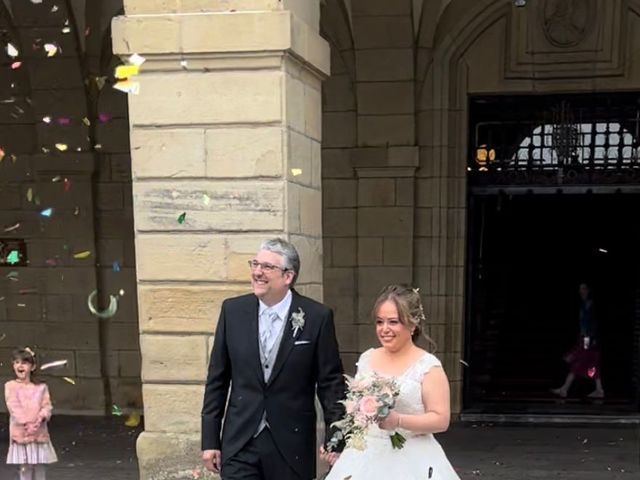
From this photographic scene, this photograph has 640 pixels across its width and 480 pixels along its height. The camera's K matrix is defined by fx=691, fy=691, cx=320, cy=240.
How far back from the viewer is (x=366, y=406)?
9.56 feet

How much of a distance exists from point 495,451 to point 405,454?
4405 mm

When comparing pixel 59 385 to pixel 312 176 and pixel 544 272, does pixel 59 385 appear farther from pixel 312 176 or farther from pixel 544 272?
pixel 544 272

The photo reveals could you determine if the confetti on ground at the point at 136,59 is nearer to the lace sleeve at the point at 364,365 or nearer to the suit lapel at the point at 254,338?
the suit lapel at the point at 254,338

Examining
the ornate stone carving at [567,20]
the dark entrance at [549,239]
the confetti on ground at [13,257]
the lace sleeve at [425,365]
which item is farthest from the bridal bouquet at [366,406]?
the confetti on ground at [13,257]

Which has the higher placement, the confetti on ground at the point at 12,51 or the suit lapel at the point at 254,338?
the confetti on ground at the point at 12,51

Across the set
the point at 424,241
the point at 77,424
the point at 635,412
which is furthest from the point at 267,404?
the point at 635,412

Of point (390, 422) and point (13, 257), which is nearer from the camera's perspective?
point (390, 422)

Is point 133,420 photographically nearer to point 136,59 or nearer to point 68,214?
point 68,214

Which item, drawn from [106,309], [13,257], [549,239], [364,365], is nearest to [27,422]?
[364,365]

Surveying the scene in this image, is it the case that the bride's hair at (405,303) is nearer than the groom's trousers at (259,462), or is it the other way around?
the bride's hair at (405,303)

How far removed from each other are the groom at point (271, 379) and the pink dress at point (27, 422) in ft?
8.43

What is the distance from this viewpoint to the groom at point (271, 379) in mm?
3385

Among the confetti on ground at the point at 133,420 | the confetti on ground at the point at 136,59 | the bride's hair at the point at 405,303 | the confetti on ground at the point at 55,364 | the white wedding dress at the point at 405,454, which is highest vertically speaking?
the confetti on ground at the point at 136,59

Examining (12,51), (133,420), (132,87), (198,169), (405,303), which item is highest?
(12,51)
